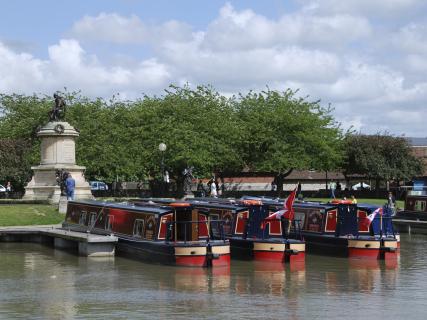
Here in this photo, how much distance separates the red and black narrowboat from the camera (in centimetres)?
2592

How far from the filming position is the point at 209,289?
2072cm

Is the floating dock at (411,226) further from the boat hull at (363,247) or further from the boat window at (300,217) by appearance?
the boat hull at (363,247)

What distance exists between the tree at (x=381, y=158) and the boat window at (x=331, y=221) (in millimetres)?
40894

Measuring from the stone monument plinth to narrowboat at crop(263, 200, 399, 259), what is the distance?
15.5 metres

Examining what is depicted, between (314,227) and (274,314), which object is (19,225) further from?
(274,314)

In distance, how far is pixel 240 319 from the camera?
16672mm

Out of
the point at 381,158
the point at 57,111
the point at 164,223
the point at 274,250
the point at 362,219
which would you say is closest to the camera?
the point at 164,223

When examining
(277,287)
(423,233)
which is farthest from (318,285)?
(423,233)

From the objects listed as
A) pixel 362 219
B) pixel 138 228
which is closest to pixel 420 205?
pixel 362 219

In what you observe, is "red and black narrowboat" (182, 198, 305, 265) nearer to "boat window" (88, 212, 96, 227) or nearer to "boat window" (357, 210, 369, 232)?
"boat window" (357, 210, 369, 232)

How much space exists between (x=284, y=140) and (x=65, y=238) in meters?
39.0

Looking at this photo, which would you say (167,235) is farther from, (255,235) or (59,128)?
(59,128)

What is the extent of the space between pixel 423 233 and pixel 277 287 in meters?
20.7

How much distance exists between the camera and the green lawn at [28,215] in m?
35.2
